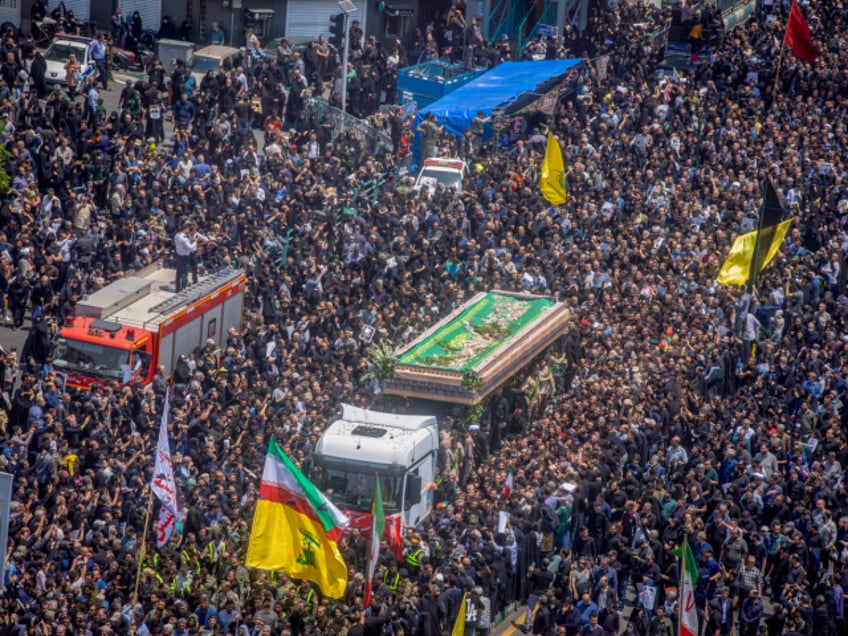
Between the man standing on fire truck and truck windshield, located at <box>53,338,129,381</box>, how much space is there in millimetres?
2874

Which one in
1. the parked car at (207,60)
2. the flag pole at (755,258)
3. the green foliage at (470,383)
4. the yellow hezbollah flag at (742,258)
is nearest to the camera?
the green foliage at (470,383)

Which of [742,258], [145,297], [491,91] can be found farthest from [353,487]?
[491,91]

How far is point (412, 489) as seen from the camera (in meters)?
29.7

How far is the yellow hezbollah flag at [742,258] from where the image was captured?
37.3 meters

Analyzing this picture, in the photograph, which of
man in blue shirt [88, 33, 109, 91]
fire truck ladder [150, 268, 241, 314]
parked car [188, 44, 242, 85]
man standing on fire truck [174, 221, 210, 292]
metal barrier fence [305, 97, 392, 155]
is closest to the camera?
fire truck ladder [150, 268, 241, 314]

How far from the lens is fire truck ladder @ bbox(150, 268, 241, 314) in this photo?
34688 millimetres

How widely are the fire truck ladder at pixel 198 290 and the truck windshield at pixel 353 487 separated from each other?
20.1 feet

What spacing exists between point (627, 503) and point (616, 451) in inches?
85.6

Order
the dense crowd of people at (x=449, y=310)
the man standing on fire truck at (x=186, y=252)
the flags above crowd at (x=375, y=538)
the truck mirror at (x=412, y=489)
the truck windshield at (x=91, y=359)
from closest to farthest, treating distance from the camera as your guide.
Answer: the flags above crowd at (x=375, y=538), the dense crowd of people at (x=449, y=310), the truck mirror at (x=412, y=489), the truck windshield at (x=91, y=359), the man standing on fire truck at (x=186, y=252)

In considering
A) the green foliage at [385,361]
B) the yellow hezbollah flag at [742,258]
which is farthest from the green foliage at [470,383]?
the yellow hezbollah flag at [742,258]

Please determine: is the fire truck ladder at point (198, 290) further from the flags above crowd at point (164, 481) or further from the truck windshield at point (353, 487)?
the flags above crowd at point (164, 481)

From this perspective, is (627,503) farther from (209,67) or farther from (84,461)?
(209,67)

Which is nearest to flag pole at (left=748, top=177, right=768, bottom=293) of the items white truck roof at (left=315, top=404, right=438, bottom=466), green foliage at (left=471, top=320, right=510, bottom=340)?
green foliage at (left=471, top=320, right=510, bottom=340)

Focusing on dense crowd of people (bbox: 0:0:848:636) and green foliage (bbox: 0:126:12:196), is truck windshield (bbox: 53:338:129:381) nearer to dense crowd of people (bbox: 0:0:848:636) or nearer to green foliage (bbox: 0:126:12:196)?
dense crowd of people (bbox: 0:0:848:636)
